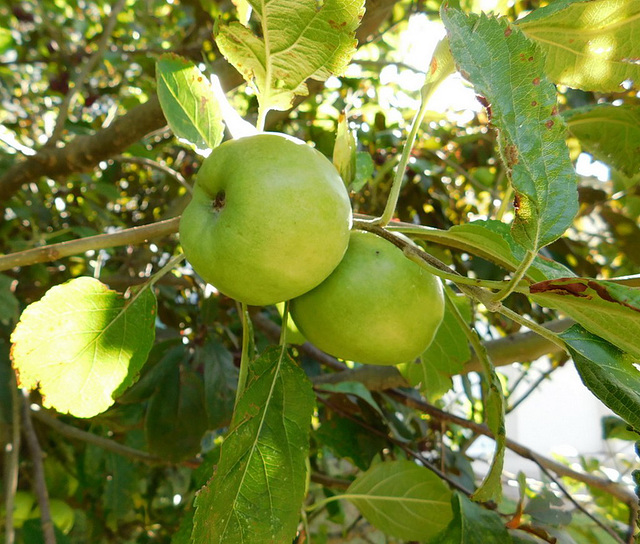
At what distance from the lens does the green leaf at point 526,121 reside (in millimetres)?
607

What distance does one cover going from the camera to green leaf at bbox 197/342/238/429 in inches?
56.2

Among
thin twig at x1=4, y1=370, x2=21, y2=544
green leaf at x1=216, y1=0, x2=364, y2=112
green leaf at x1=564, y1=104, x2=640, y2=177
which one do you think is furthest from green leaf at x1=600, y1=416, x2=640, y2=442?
thin twig at x1=4, y1=370, x2=21, y2=544

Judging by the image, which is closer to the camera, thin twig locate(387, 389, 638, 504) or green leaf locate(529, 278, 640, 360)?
green leaf locate(529, 278, 640, 360)

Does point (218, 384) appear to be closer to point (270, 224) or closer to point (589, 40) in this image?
point (270, 224)

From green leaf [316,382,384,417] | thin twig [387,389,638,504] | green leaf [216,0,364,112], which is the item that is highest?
green leaf [216,0,364,112]

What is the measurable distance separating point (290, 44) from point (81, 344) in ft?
1.91

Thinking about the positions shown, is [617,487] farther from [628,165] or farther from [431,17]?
[431,17]

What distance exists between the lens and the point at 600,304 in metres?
0.60

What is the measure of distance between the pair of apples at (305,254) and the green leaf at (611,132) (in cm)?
58

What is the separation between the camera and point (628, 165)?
117 cm

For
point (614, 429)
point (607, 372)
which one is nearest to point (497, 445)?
point (607, 372)

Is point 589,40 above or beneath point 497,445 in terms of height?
above

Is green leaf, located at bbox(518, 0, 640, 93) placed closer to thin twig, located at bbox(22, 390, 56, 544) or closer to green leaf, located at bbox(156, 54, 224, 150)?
green leaf, located at bbox(156, 54, 224, 150)

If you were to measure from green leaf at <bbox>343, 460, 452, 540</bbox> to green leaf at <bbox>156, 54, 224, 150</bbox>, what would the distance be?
817 mm
